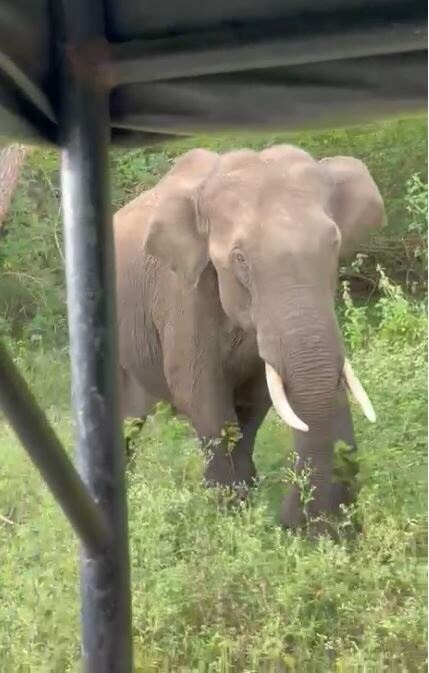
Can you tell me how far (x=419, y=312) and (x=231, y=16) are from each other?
1603 millimetres

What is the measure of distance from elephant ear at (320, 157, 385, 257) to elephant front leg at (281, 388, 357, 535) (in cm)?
44

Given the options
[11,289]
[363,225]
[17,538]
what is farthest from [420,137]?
[17,538]

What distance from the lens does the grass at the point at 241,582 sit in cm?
157

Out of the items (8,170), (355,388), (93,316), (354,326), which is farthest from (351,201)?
(93,316)

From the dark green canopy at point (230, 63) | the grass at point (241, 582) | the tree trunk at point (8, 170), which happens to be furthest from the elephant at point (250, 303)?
the dark green canopy at point (230, 63)

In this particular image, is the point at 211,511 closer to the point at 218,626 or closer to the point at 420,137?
the point at 218,626

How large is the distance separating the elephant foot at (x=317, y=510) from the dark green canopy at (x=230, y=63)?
1.13 meters

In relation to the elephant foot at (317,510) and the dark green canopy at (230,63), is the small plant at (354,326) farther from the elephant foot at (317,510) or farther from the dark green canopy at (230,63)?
the dark green canopy at (230,63)

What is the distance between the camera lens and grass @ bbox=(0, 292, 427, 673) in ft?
5.15

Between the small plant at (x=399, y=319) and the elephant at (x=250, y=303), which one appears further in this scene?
the small plant at (x=399, y=319)

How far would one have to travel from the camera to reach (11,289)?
2.99 metres

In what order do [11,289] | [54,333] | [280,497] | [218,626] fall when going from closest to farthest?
[218,626] → [280,497] → [54,333] → [11,289]

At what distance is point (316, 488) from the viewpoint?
6.04ft

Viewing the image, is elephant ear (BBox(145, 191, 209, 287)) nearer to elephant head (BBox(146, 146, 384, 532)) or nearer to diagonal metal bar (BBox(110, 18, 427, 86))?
elephant head (BBox(146, 146, 384, 532))
